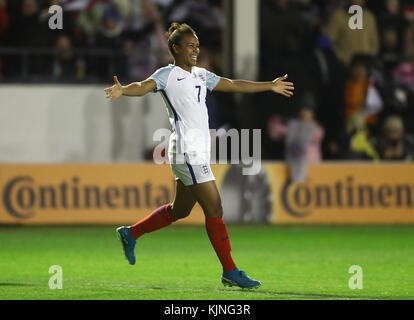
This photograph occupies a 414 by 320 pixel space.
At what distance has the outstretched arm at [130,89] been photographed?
23.7ft

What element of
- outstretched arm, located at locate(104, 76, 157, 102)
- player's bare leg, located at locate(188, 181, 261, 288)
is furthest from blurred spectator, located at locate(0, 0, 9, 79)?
player's bare leg, located at locate(188, 181, 261, 288)

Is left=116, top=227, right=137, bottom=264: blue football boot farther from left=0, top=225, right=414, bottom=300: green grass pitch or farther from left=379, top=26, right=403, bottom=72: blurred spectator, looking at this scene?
left=379, top=26, right=403, bottom=72: blurred spectator

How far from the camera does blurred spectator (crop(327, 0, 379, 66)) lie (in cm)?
1669

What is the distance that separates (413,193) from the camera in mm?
15711

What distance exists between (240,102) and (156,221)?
8384 millimetres

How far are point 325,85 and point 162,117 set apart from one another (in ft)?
9.62

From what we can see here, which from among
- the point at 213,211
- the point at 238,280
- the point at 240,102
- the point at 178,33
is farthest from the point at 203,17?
the point at 238,280

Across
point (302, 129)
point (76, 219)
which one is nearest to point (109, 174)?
point (76, 219)

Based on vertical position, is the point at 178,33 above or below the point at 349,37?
below

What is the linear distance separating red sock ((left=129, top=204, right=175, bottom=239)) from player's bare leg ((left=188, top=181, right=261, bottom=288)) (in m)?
0.70

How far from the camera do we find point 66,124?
16.7m

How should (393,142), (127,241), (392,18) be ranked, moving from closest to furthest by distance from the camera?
(127,241)
(393,142)
(392,18)

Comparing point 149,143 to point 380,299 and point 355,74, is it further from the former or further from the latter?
point 380,299

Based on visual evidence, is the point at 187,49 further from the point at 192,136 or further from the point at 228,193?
the point at 228,193
